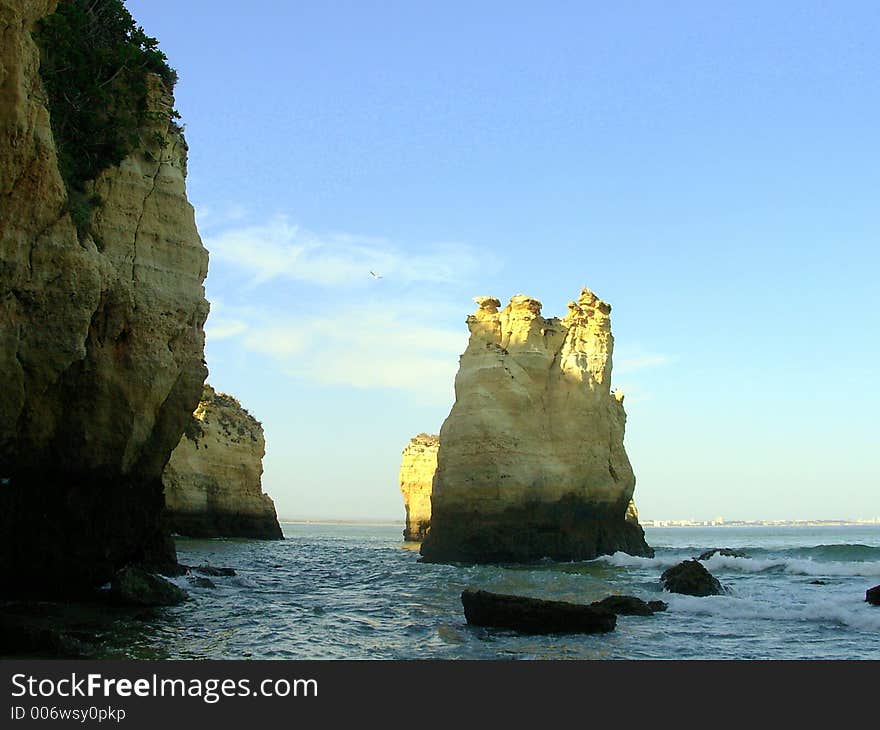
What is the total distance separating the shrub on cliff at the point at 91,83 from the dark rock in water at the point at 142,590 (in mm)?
7175

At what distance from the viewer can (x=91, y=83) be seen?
58.1ft

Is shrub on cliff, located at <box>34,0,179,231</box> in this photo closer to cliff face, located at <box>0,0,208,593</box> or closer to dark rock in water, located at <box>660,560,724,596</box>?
cliff face, located at <box>0,0,208,593</box>

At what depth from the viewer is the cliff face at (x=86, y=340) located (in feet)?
44.6

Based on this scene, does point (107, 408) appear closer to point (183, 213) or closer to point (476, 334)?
point (183, 213)

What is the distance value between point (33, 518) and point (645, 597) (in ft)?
49.2

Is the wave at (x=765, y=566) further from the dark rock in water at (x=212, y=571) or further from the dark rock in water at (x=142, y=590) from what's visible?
the dark rock in water at (x=142, y=590)

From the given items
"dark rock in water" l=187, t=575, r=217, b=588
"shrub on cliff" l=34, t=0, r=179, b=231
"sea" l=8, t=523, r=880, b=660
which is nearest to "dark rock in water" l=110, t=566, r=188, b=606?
"sea" l=8, t=523, r=880, b=660

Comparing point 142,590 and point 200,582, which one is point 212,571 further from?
point 142,590

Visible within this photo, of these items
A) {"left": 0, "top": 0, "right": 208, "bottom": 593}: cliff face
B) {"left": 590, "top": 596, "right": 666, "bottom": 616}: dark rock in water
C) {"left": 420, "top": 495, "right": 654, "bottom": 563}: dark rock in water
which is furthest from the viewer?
{"left": 420, "top": 495, "right": 654, "bottom": 563}: dark rock in water

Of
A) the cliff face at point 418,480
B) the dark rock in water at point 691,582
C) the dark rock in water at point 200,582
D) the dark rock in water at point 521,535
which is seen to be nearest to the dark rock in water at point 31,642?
the dark rock in water at point 200,582

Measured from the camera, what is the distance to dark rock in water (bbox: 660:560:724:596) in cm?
2231

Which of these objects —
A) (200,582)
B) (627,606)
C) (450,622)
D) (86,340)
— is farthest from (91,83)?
(627,606)

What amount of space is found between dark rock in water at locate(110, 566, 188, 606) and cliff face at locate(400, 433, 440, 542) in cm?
5937

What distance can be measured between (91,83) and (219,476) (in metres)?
43.4
